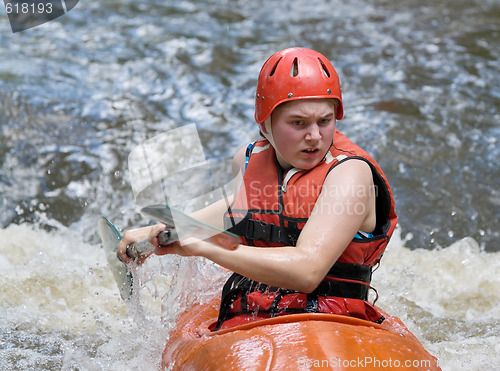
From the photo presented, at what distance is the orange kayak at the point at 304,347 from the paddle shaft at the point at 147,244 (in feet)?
1.18

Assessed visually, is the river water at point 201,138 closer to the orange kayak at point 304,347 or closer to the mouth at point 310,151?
the orange kayak at point 304,347

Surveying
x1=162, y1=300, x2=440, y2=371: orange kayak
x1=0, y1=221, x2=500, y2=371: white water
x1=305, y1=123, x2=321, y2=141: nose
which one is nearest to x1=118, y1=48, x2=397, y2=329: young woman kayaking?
x1=305, y1=123, x2=321, y2=141: nose

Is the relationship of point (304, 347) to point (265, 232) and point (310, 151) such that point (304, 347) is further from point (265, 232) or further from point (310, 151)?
point (310, 151)

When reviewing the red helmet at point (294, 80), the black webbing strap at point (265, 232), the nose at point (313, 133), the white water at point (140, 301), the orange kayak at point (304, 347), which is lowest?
the white water at point (140, 301)

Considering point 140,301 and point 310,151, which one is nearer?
point 310,151

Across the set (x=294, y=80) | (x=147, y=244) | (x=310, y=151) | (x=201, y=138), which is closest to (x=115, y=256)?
(x=147, y=244)

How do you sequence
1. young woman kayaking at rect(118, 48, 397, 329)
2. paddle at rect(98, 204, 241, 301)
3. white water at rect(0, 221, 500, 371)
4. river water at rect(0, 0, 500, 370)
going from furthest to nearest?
river water at rect(0, 0, 500, 370) < white water at rect(0, 221, 500, 371) < young woman kayaking at rect(118, 48, 397, 329) < paddle at rect(98, 204, 241, 301)

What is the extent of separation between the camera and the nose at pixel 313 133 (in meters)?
2.17

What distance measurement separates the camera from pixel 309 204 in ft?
7.29

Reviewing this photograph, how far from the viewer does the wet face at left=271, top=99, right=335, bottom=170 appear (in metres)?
2.19

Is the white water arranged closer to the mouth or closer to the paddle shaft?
the paddle shaft

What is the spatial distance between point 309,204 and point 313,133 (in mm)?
243

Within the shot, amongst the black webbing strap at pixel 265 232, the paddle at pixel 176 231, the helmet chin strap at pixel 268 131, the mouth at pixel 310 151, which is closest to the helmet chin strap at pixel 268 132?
the helmet chin strap at pixel 268 131

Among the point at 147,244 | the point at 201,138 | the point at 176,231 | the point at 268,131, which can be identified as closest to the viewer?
the point at 176,231
